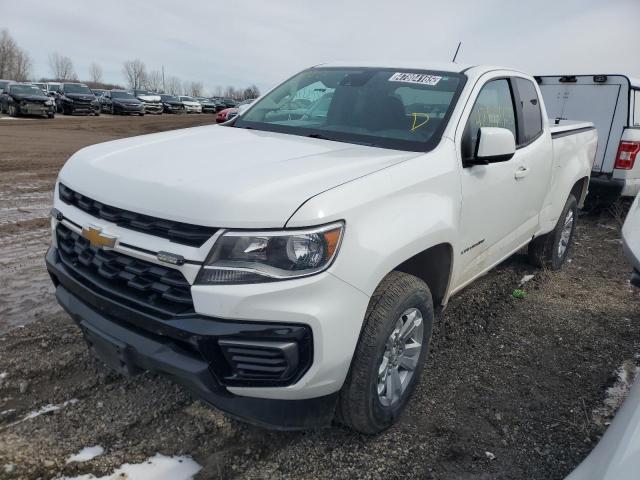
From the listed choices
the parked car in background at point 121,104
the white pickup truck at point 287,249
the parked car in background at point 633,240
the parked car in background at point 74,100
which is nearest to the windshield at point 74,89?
the parked car in background at point 74,100

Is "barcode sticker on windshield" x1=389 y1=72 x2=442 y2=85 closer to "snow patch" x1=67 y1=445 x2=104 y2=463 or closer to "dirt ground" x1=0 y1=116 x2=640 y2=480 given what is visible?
"dirt ground" x1=0 y1=116 x2=640 y2=480

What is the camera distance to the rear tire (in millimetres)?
4988

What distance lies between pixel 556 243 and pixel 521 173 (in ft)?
5.89

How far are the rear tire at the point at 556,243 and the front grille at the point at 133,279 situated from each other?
4026 millimetres

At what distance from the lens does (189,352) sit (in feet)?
6.74

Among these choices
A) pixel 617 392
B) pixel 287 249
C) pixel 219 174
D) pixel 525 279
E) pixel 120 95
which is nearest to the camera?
pixel 287 249

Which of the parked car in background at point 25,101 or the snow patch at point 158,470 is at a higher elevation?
the parked car in background at point 25,101

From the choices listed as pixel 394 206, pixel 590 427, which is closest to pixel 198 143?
pixel 394 206

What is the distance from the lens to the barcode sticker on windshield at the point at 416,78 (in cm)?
331

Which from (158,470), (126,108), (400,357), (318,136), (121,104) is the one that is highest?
(318,136)

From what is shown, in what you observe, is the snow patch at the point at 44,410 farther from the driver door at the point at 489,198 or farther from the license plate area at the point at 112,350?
the driver door at the point at 489,198

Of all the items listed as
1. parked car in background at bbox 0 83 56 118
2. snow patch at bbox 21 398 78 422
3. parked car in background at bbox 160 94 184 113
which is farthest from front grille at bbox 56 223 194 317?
parked car in background at bbox 160 94 184 113

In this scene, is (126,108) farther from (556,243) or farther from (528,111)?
(528,111)

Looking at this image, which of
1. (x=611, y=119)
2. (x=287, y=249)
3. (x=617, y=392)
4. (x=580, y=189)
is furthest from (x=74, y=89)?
(x=617, y=392)
